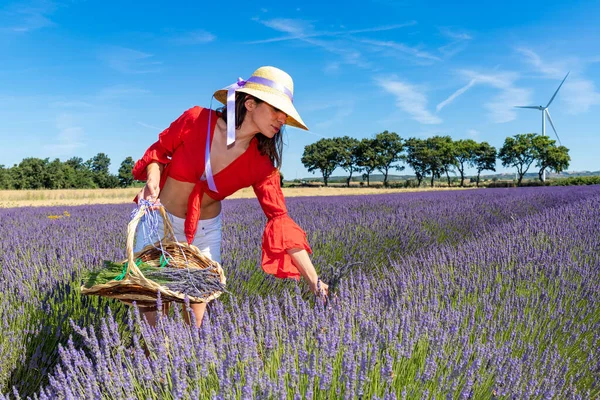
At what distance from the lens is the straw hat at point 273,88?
72.3 inches

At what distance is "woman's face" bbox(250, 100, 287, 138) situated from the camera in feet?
6.31

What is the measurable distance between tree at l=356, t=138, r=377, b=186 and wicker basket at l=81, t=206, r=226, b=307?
6328 centimetres

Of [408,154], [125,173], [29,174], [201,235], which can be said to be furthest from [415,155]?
[201,235]

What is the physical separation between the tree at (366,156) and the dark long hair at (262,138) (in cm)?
6309

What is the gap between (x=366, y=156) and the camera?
64812 mm

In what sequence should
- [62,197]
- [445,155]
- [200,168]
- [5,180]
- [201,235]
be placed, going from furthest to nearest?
[445,155] → [5,180] → [62,197] → [201,235] → [200,168]

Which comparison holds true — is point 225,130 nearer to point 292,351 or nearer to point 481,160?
point 292,351

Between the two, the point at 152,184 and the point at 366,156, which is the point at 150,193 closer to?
the point at 152,184

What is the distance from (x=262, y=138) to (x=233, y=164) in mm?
180

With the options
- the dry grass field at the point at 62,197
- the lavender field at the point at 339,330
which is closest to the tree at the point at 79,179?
the dry grass field at the point at 62,197

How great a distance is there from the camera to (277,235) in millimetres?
1974

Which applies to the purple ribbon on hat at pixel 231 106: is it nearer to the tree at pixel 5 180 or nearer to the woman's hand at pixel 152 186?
the woman's hand at pixel 152 186

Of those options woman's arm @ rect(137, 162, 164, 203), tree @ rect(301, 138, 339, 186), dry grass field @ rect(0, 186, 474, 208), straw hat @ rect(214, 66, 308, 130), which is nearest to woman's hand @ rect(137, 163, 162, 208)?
woman's arm @ rect(137, 162, 164, 203)

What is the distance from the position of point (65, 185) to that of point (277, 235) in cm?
5371
